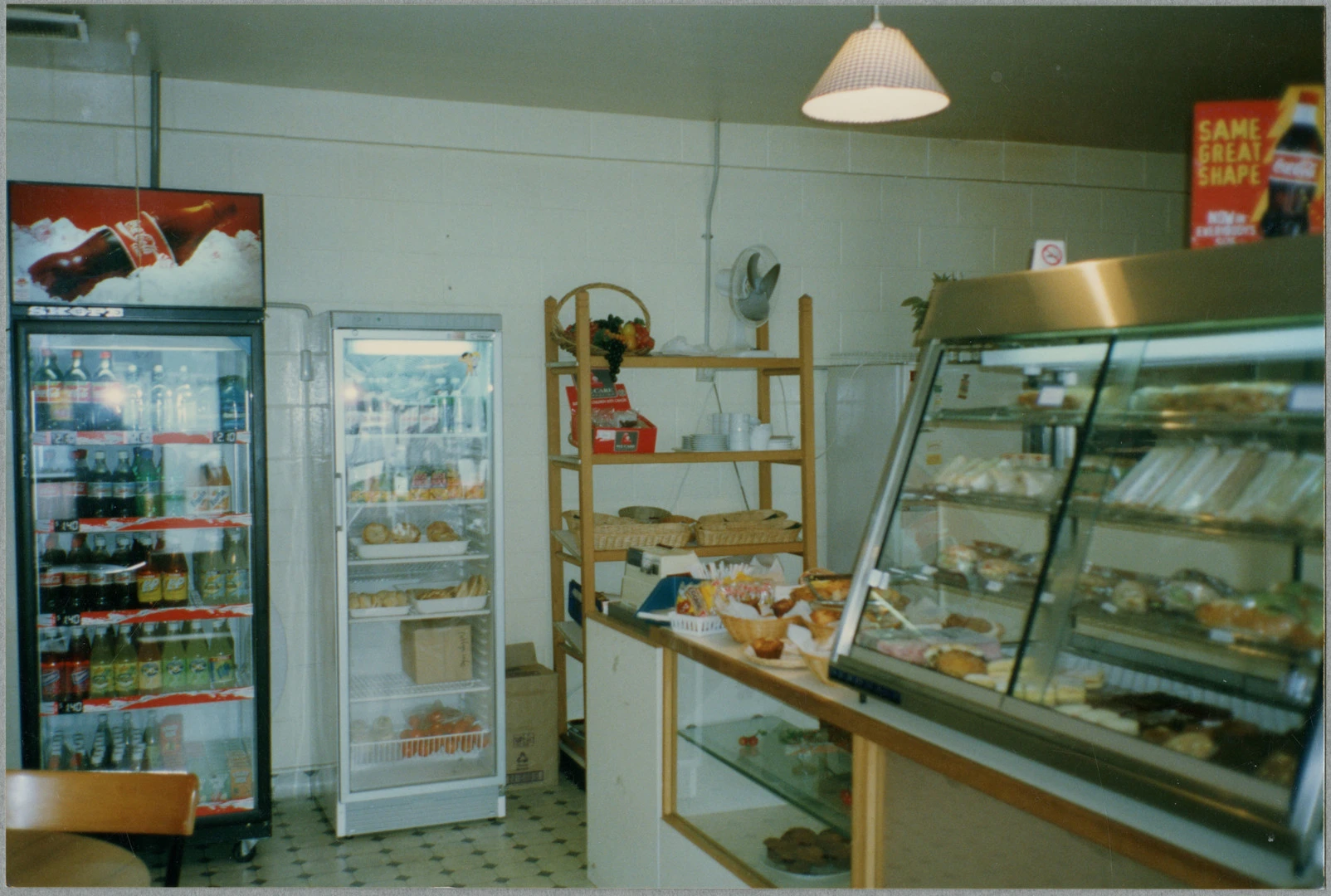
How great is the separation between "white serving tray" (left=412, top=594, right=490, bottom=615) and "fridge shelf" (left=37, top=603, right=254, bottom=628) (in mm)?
657

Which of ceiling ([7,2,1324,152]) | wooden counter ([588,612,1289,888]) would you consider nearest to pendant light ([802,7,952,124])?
ceiling ([7,2,1324,152])

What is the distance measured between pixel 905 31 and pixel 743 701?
2.53 m

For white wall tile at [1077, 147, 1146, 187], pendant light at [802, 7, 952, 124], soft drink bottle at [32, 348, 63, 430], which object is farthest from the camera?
white wall tile at [1077, 147, 1146, 187]

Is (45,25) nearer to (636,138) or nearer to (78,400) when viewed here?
(78,400)

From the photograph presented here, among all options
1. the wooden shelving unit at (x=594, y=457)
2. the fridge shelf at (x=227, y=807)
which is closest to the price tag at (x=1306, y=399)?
the wooden shelving unit at (x=594, y=457)

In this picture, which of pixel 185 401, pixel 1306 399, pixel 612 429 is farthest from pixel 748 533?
pixel 1306 399

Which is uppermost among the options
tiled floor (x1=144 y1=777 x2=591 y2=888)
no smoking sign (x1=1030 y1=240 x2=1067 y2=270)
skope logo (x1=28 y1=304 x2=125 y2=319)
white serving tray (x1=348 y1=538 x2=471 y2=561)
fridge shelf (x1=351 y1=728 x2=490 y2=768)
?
skope logo (x1=28 y1=304 x2=125 y2=319)

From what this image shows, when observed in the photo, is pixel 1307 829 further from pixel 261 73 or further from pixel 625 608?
pixel 261 73

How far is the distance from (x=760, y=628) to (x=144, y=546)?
8.31 ft

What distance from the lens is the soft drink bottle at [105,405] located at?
3.69 m

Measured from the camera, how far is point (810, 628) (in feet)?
8.20

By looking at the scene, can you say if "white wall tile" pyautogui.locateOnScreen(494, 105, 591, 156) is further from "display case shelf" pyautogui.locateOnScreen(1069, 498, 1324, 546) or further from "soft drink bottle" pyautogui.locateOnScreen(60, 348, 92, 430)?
"display case shelf" pyautogui.locateOnScreen(1069, 498, 1324, 546)

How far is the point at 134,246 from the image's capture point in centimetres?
354

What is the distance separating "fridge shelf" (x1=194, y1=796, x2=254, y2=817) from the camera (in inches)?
144
